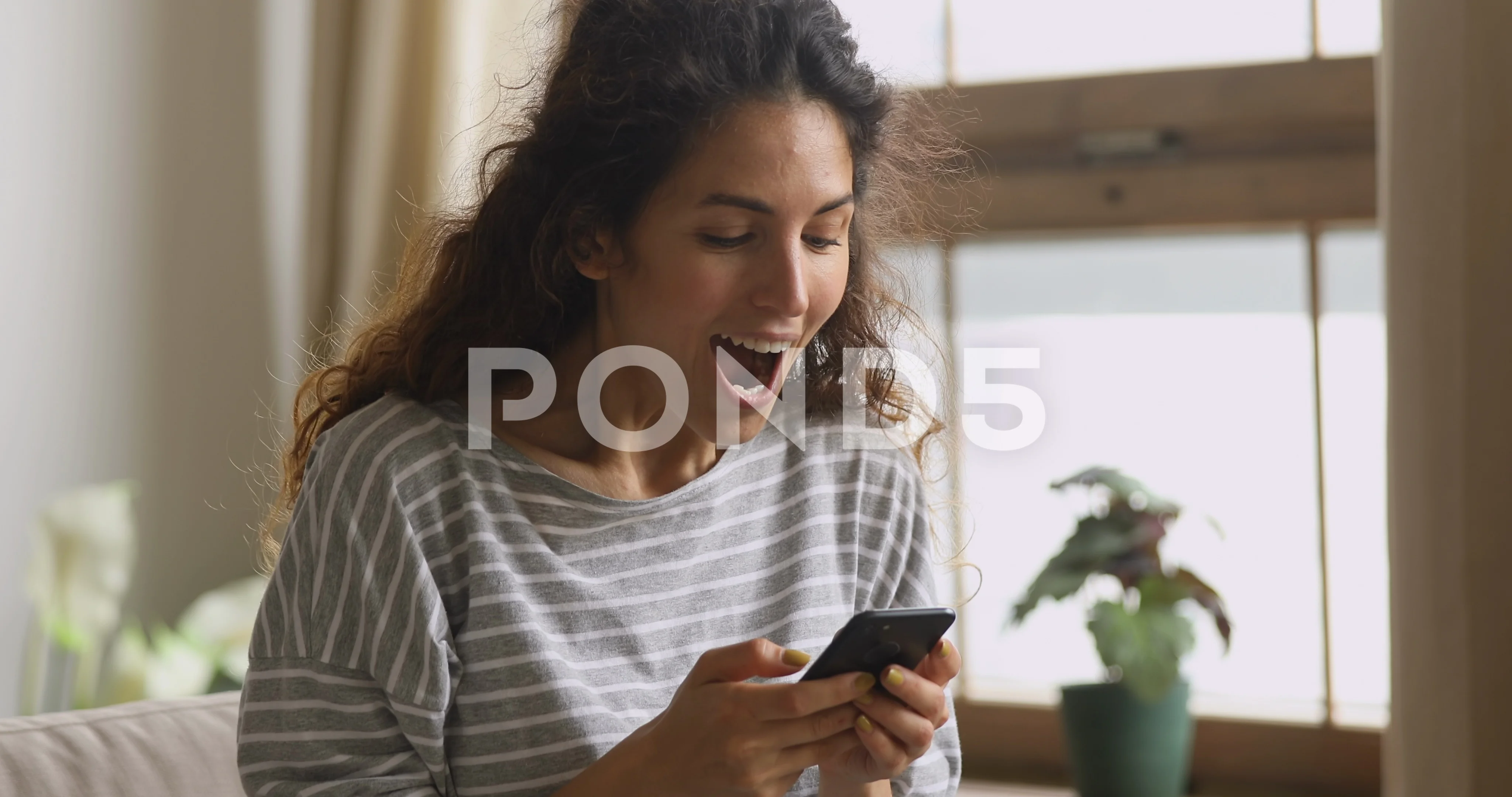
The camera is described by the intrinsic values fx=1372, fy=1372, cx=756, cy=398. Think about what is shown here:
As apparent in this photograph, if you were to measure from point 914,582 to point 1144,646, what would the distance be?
1.96ft

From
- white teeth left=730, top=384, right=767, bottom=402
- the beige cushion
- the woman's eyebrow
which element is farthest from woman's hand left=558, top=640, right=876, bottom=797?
the beige cushion

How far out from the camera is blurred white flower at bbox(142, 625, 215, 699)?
6.80 ft

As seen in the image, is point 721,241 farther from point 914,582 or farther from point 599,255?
point 914,582

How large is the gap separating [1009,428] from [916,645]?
129 centimetres

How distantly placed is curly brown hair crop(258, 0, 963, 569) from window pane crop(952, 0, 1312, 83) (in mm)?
918

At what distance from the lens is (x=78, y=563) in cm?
199

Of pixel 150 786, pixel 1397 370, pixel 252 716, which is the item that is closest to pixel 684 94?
pixel 252 716

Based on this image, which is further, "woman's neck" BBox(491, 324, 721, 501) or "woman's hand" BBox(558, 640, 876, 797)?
"woman's neck" BBox(491, 324, 721, 501)

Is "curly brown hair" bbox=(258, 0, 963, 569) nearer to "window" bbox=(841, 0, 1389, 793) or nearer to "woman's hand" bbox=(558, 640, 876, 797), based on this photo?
"woman's hand" bbox=(558, 640, 876, 797)

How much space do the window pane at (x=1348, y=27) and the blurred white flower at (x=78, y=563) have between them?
190 centimetres

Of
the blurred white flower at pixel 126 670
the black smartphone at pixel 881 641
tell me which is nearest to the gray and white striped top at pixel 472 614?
the black smartphone at pixel 881 641

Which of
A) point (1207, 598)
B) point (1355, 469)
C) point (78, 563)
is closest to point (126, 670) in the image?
A: point (78, 563)

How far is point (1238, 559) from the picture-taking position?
6.98ft

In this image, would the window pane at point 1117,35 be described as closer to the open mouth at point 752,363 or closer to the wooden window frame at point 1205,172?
the wooden window frame at point 1205,172
